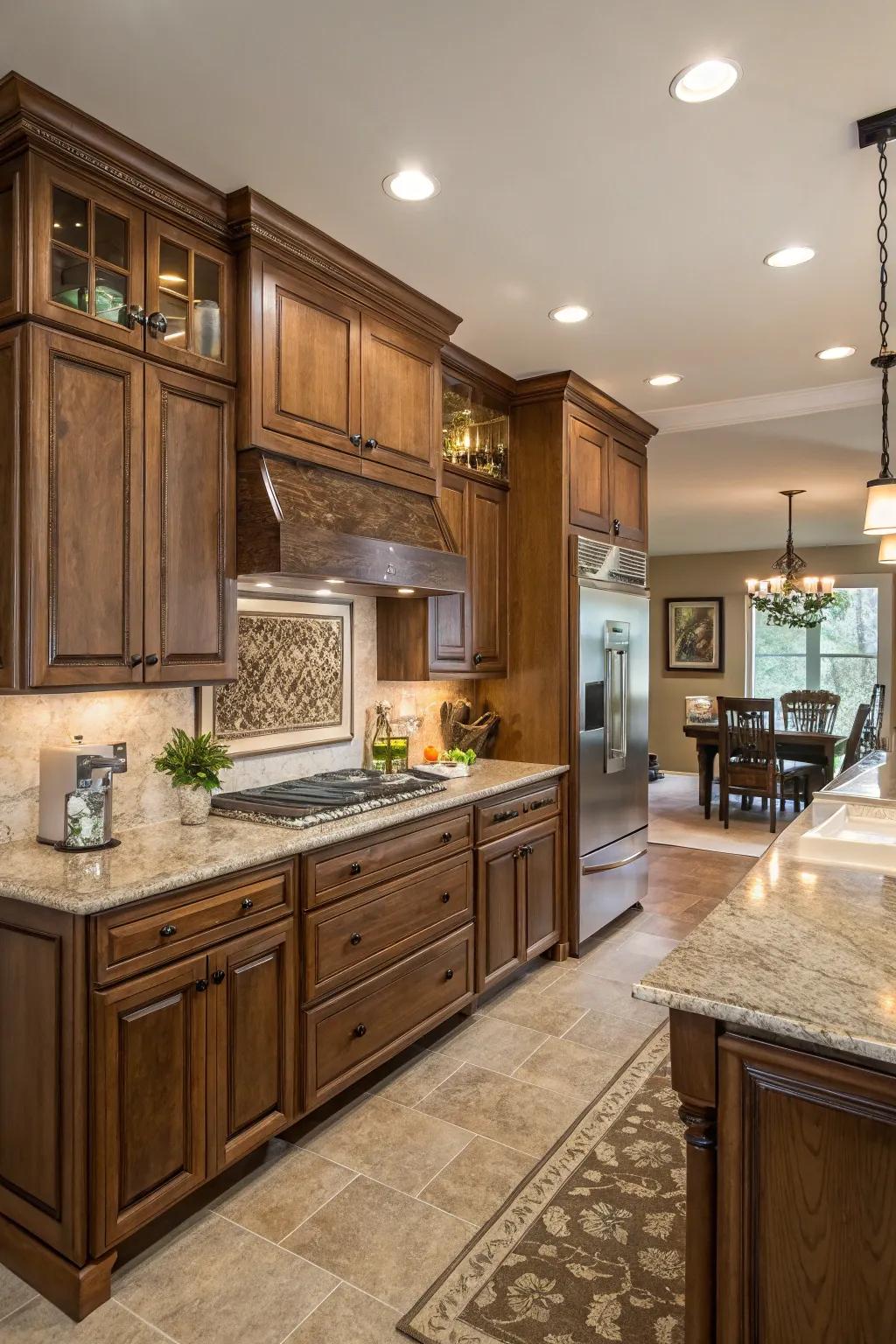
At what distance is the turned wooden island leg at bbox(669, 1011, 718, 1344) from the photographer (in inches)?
52.6

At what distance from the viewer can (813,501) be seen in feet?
23.2

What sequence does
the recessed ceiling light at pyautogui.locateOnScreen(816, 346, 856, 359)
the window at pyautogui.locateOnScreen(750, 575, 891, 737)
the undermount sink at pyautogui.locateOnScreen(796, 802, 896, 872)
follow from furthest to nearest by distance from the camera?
the window at pyautogui.locateOnScreen(750, 575, 891, 737) < the recessed ceiling light at pyautogui.locateOnScreen(816, 346, 856, 359) < the undermount sink at pyautogui.locateOnScreen(796, 802, 896, 872)

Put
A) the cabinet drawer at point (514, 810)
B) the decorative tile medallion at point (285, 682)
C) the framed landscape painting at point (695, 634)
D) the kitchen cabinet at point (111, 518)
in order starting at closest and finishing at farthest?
the kitchen cabinet at point (111, 518) → the decorative tile medallion at point (285, 682) → the cabinet drawer at point (514, 810) → the framed landscape painting at point (695, 634)

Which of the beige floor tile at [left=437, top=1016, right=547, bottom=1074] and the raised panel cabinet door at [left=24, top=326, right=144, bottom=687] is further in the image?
the beige floor tile at [left=437, top=1016, right=547, bottom=1074]

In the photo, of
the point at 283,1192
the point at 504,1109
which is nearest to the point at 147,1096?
the point at 283,1192

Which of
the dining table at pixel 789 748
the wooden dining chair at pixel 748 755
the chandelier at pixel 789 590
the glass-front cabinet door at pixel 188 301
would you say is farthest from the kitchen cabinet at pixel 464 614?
the dining table at pixel 789 748

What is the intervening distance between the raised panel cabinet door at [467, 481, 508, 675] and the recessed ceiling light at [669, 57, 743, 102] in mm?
1952

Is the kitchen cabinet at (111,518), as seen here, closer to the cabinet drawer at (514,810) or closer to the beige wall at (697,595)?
the cabinet drawer at (514,810)

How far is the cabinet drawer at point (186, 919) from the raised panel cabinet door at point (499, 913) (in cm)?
112

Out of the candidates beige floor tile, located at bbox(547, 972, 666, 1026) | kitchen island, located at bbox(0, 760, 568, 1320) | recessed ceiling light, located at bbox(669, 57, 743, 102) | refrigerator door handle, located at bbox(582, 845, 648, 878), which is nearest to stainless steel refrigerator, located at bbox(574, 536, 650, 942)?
refrigerator door handle, located at bbox(582, 845, 648, 878)

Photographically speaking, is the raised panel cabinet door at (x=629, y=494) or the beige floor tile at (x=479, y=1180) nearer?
the beige floor tile at (x=479, y=1180)

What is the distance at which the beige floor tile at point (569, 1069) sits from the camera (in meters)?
2.77

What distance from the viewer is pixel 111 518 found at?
7.06 feet

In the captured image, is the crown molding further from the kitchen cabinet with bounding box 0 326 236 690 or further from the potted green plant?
the potted green plant
